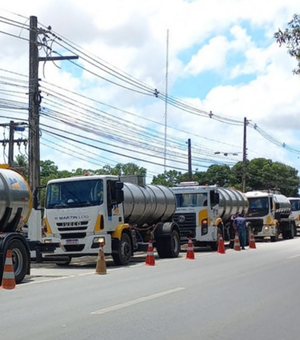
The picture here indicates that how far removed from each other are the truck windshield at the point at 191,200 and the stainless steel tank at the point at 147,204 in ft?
6.85

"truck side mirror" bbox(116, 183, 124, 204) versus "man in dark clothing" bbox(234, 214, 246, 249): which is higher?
"truck side mirror" bbox(116, 183, 124, 204)

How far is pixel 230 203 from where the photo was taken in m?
30.1

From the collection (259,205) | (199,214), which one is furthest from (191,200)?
(259,205)

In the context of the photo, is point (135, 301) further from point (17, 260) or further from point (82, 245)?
point (82, 245)

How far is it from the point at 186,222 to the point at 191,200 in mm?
1031

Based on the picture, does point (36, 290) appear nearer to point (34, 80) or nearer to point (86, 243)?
point (86, 243)

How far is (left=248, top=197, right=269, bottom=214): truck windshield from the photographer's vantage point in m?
34.7

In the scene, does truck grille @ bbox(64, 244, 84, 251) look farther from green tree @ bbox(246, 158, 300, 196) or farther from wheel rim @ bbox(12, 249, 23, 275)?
green tree @ bbox(246, 158, 300, 196)

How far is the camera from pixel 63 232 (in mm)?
18781

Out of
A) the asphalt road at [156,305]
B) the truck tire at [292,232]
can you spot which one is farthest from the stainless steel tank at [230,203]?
the asphalt road at [156,305]

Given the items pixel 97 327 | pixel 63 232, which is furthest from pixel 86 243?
pixel 97 327

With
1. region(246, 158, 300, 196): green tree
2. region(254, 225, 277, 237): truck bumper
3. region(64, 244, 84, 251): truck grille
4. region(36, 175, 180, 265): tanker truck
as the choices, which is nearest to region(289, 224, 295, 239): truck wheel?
region(254, 225, 277, 237): truck bumper

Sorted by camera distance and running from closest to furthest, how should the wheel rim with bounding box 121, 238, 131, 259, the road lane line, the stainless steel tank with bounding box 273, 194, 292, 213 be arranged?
the road lane line, the wheel rim with bounding box 121, 238, 131, 259, the stainless steel tank with bounding box 273, 194, 292, 213

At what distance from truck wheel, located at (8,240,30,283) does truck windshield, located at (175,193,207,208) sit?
12.6m
